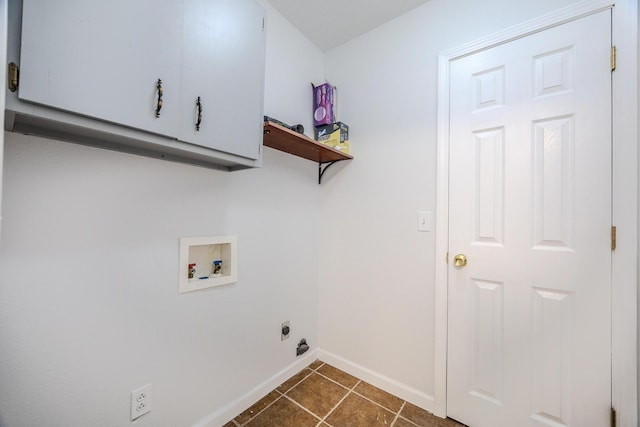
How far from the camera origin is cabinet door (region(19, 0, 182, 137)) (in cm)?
65

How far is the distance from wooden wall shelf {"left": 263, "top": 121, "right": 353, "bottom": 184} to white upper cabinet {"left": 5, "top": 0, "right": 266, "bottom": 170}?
17cm

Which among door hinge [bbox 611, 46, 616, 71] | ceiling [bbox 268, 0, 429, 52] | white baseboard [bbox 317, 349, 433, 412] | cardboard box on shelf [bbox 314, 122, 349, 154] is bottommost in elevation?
white baseboard [bbox 317, 349, 433, 412]

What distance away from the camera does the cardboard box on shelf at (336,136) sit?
1819mm

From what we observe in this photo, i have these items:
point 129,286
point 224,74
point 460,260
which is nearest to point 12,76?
point 224,74

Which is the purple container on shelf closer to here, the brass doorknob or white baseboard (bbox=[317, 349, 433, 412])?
the brass doorknob

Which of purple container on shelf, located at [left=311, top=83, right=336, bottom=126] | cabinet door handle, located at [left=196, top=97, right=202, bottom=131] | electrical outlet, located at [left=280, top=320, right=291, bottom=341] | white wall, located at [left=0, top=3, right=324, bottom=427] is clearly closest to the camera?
white wall, located at [left=0, top=3, right=324, bottom=427]

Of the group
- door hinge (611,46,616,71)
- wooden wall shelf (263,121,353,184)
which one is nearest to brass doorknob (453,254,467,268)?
wooden wall shelf (263,121,353,184)

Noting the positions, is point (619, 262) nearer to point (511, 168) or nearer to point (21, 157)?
point (511, 168)

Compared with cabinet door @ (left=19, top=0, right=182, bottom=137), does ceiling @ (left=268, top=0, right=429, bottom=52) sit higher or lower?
higher

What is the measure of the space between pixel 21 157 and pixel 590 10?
7.51ft

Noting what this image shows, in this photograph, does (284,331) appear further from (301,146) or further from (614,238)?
(614,238)

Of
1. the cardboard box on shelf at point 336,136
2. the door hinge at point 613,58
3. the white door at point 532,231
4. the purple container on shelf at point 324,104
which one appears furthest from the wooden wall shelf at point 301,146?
the door hinge at point 613,58

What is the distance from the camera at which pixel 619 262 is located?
42.7 inches

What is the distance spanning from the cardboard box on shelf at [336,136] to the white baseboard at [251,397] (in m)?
1.55
